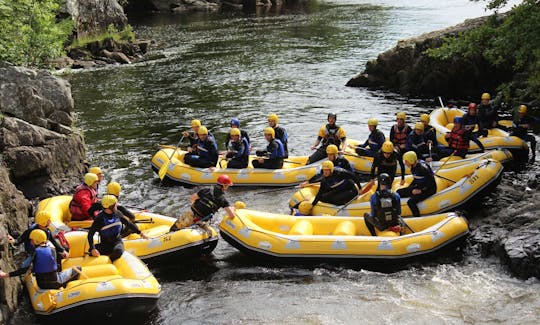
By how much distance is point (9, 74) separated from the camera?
15414mm

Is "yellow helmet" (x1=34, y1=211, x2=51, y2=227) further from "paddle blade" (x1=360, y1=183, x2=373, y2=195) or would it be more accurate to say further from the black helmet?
"paddle blade" (x1=360, y1=183, x2=373, y2=195)

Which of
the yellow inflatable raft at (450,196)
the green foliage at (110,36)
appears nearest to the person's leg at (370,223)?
the yellow inflatable raft at (450,196)

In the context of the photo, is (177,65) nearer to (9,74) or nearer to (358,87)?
(358,87)

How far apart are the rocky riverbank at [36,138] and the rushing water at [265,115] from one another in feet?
5.75

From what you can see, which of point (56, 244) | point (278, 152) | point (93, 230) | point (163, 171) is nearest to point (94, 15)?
point (163, 171)

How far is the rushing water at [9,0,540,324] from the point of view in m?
10.3

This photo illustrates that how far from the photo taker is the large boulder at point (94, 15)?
113 feet

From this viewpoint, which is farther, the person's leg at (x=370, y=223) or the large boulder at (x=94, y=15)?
the large boulder at (x=94, y=15)

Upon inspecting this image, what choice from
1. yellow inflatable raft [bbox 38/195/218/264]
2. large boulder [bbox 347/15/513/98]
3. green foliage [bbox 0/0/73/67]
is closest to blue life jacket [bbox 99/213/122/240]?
yellow inflatable raft [bbox 38/195/218/264]

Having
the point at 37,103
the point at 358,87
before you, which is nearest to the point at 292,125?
the point at 358,87

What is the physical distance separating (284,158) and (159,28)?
33821 millimetres

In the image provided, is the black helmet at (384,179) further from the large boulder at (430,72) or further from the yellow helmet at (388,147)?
the large boulder at (430,72)

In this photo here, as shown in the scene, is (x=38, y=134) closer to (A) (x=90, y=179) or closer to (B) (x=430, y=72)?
(A) (x=90, y=179)

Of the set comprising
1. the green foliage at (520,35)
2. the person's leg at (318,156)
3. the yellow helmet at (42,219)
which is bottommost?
the person's leg at (318,156)
